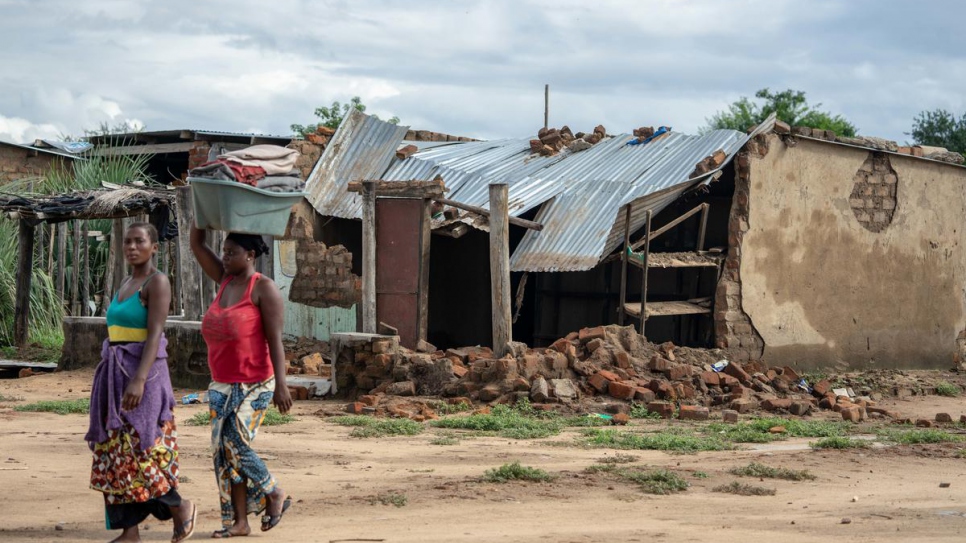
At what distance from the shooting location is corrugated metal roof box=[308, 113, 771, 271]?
13.6 meters

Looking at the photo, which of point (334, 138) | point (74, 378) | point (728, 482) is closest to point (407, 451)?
point (728, 482)

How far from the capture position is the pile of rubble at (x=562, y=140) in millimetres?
16766

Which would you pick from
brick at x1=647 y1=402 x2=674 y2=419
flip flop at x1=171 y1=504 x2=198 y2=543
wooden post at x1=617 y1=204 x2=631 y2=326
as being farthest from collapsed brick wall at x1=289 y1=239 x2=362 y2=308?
flip flop at x1=171 y1=504 x2=198 y2=543

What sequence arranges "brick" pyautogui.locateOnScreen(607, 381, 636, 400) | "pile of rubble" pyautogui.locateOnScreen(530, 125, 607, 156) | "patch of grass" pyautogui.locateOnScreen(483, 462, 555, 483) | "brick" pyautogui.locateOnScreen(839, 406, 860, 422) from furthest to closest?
"pile of rubble" pyautogui.locateOnScreen(530, 125, 607, 156)
"brick" pyautogui.locateOnScreen(607, 381, 636, 400)
"brick" pyautogui.locateOnScreen(839, 406, 860, 422)
"patch of grass" pyautogui.locateOnScreen(483, 462, 555, 483)

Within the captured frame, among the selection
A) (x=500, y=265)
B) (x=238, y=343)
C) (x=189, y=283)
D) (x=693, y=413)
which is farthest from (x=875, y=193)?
(x=238, y=343)

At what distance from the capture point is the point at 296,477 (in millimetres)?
6926

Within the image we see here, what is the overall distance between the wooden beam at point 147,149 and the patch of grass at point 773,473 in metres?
13.6

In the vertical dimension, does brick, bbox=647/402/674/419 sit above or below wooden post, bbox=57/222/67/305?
below

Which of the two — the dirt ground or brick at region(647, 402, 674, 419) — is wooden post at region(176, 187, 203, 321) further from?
brick at region(647, 402, 674, 419)

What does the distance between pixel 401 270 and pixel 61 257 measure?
6.19m

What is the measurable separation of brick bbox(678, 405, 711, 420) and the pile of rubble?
22.3 ft

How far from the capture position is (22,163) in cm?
2038

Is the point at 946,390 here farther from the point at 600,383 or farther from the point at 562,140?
the point at 562,140

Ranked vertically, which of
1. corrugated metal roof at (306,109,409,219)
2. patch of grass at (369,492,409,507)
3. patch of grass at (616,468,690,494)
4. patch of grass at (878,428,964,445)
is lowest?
patch of grass at (878,428,964,445)
